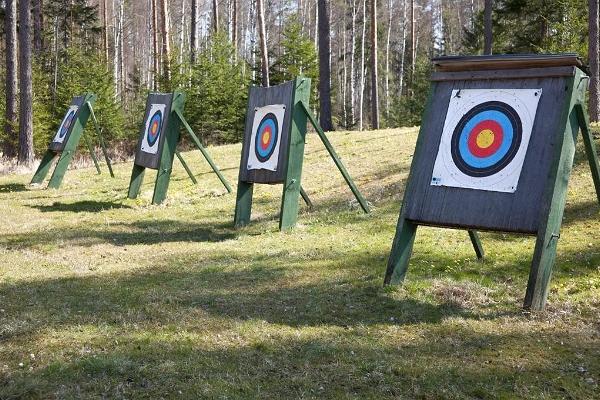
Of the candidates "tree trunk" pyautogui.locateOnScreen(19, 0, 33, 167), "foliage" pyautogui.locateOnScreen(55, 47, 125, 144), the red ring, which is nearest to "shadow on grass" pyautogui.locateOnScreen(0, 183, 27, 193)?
"tree trunk" pyautogui.locateOnScreen(19, 0, 33, 167)

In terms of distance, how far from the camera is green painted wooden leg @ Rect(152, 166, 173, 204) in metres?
11.9

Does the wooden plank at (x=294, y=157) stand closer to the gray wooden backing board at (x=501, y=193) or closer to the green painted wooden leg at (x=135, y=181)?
the gray wooden backing board at (x=501, y=193)

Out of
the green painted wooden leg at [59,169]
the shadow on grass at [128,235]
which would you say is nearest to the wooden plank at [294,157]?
the shadow on grass at [128,235]

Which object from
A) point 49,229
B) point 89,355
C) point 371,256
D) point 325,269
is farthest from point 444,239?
point 49,229

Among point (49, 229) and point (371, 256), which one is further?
point (49, 229)

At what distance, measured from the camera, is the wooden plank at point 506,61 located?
5105 millimetres

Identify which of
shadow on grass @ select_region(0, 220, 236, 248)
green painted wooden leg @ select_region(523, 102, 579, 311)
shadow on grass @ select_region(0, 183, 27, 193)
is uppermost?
green painted wooden leg @ select_region(523, 102, 579, 311)

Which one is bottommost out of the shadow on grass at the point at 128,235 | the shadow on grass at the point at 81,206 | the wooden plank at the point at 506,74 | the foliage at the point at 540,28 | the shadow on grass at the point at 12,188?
the shadow on grass at the point at 12,188

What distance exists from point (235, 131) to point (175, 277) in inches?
752

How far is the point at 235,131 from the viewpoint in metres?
25.4

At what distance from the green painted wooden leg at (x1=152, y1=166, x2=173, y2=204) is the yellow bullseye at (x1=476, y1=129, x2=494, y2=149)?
7.38m

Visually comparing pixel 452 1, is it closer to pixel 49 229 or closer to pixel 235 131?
pixel 235 131

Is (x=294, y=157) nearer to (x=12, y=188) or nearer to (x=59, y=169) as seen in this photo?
(x=59, y=169)

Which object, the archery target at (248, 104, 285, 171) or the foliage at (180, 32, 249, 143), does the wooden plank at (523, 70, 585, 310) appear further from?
the foliage at (180, 32, 249, 143)
